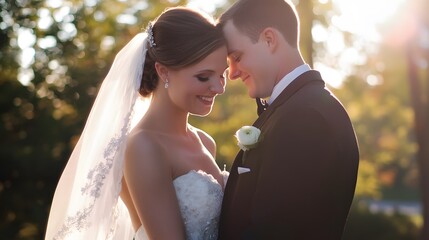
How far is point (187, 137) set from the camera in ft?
18.9

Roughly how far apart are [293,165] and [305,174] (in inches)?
3.3

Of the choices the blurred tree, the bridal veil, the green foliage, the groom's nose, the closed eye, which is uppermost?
the closed eye

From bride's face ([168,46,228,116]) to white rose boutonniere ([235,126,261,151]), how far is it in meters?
0.65

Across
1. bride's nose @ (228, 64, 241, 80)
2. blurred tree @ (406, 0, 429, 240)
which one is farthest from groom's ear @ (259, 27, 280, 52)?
blurred tree @ (406, 0, 429, 240)

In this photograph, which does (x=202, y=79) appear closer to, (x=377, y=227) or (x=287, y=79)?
(x=287, y=79)

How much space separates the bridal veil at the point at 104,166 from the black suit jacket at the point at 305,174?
1.16 meters

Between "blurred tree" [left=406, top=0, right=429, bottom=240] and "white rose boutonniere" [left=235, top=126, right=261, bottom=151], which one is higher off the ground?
"white rose boutonniere" [left=235, top=126, right=261, bottom=151]

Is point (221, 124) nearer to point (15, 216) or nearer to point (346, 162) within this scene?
point (15, 216)

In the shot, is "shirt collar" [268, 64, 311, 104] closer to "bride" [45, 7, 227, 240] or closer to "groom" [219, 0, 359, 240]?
"groom" [219, 0, 359, 240]

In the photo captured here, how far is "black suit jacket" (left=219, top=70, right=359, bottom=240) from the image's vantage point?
430 cm

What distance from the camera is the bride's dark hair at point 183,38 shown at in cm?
510

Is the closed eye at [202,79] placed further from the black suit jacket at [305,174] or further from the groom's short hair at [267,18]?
the black suit jacket at [305,174]

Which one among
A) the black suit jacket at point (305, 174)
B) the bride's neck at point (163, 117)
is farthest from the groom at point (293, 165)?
the bride's neck at point (163, 117)

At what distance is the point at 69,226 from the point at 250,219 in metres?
1.50
